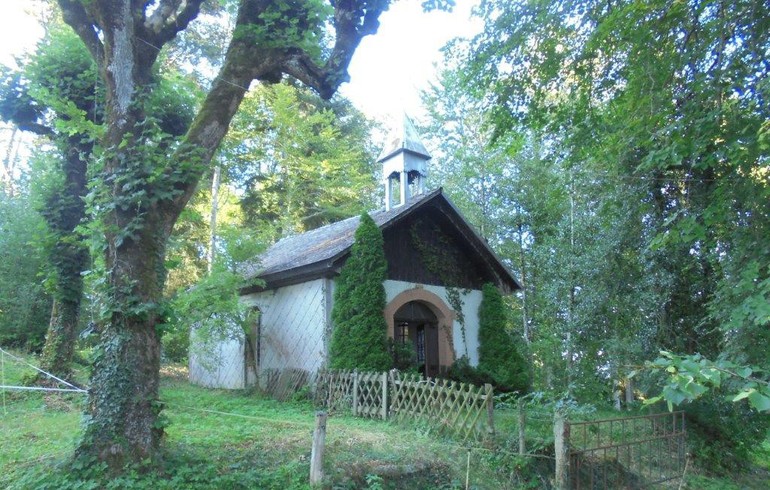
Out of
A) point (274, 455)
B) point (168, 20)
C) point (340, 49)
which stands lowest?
point (274, 455)

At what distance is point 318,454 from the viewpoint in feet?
22.4

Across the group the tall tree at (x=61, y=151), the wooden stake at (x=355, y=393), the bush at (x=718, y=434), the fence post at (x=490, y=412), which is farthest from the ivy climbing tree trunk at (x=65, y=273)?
the bush at (x=718, y=434)

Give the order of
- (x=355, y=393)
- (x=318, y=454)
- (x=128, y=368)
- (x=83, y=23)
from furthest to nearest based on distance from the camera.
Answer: (x=355, y=393), (x=83, y=23), (x=318, y=454), (x=128, y=368)

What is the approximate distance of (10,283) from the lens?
57.0 feet

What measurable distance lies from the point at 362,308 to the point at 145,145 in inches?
277

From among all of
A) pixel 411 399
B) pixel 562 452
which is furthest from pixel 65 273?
pixel 562 452

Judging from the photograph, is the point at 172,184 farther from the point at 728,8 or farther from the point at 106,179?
the point at 728,8

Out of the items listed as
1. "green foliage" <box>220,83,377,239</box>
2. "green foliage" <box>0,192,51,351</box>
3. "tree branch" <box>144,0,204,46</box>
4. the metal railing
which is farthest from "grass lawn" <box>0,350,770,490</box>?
"green foliage" <box>220,83,377,239</box>

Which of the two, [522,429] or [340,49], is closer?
[522,429]

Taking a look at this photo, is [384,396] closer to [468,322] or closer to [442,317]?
[442,317]

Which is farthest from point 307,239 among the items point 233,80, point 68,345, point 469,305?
point 233,80

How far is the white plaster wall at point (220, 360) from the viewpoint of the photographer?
1587cm

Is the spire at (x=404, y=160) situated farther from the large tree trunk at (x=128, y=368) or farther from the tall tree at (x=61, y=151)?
the large tree trunk at (x=128, y=368)

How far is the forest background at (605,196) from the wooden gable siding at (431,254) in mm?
2910
